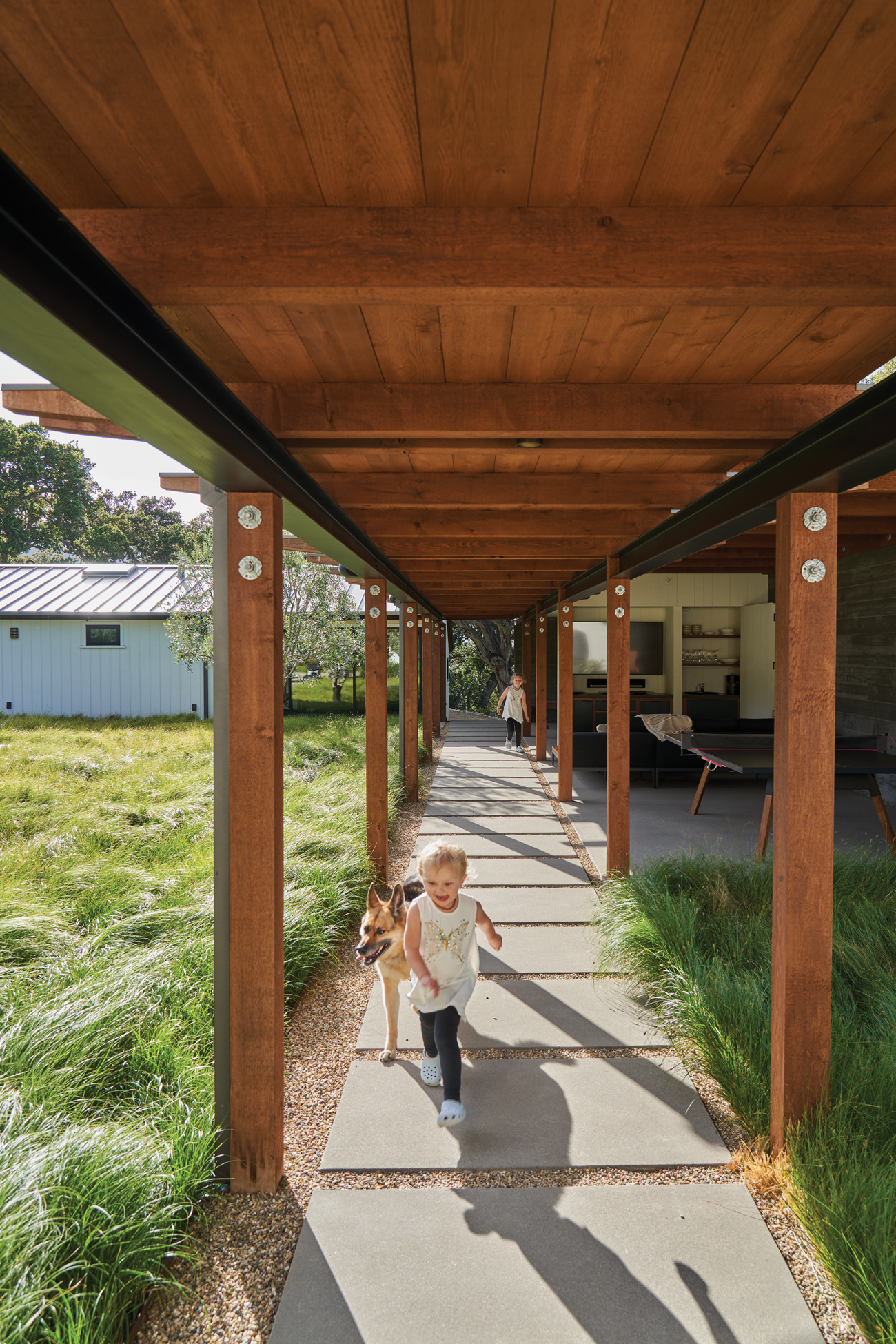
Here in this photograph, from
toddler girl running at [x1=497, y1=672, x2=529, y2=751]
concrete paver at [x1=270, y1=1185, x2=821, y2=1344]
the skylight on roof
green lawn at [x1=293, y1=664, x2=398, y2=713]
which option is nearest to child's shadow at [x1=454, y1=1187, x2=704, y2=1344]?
concrete paver at [x1=270, y1=1185, x2=821, y2=1344]

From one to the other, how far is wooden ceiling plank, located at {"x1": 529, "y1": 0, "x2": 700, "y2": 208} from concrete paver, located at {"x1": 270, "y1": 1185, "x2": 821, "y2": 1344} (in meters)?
2.72

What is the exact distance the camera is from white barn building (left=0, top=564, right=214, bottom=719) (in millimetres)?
17625

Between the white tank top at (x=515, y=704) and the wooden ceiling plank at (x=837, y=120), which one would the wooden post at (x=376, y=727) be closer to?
the wooden ceiling plank at (x=837, y=120)

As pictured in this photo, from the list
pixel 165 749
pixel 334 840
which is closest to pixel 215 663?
pixel 334 840

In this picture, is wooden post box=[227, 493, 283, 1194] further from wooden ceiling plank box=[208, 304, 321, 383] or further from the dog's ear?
the dog's ear

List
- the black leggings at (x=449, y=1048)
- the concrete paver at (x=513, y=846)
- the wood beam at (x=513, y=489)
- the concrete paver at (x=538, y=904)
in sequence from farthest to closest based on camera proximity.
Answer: the concrete paver at (x=513, y=846) < the concrete paver at (x=538, y=904) < the wood beam at (x=513, y=489) < the black leggings at (x=449, y=1048)

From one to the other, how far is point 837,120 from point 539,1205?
9.49 feet

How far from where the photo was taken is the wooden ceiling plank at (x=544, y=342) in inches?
75.7

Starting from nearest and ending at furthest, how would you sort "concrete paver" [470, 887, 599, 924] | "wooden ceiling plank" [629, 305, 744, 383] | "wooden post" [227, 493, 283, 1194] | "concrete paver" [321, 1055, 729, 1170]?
"wooden ceiling plank" [629, 305, 744, 383]
"wooden post" [227, 493, 283, 1194]
"concrete paver" [321, 1055, 729, 1170]
"concrete paver" [470, 887, 599, 924]

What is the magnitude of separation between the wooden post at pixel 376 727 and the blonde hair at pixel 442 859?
271 centimetres

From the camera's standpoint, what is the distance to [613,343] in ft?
7.00

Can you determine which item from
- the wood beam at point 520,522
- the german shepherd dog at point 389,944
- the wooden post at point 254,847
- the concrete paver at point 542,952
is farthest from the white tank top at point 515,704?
the wooden post at point 254,847

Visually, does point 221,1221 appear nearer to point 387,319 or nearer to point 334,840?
point 387,319

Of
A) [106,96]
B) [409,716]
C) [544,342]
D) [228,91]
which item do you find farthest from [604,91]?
[409,716]
